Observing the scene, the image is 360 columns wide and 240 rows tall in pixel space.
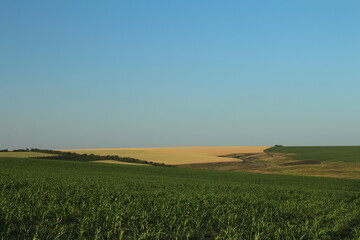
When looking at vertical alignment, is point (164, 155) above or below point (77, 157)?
below

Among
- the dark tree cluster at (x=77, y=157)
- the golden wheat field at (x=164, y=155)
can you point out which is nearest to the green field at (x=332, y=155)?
the golden wheat field at (x=164, y=155)

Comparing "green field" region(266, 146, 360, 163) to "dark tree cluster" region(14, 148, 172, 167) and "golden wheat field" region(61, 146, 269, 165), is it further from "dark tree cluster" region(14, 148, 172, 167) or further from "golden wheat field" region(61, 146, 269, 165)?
"dark tree cluster" region(14, 148, 172, 167)

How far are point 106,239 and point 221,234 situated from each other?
10.1ft

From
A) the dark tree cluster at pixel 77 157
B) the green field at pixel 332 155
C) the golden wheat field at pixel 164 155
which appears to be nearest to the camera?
the dark tree cluster at pixel 77 157

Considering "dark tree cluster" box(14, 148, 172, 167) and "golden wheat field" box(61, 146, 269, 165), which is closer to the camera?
"dark tree cluster" box(14, 148, 172, 167)

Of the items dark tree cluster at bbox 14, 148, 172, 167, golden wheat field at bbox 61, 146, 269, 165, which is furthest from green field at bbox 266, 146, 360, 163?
dark tree cluster at bbox 14, 148, 172, 167

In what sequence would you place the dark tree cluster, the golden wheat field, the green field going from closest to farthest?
the dark tree cluster, the golden wheat field, the green field

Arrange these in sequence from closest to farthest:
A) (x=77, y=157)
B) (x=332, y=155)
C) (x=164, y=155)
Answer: (x=77, y=157)
(x=332, y=155)
(x=164, y=155)

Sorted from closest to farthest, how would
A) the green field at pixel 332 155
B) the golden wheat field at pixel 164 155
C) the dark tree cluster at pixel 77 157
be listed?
1. the dark tree cluster at pixel 77 157
2. the golden wheat field at pixel 164 155
3. the green field at pixel 332 155

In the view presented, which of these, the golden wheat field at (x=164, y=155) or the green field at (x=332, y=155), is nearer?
the golden wheat field at (x=164, y=155)

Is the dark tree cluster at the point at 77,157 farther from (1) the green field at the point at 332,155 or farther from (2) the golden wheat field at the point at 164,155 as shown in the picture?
(1) the green field at the point at 332,155

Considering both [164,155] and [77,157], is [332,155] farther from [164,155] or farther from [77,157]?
[77,157]

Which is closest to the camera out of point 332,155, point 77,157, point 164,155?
point 77,157

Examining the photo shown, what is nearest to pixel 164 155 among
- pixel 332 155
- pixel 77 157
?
pixel 77 157
